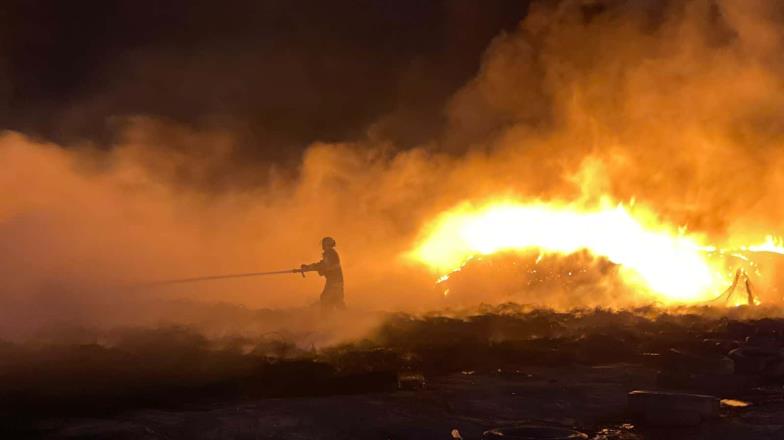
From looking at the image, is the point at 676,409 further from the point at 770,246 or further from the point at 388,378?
the point at 770,246

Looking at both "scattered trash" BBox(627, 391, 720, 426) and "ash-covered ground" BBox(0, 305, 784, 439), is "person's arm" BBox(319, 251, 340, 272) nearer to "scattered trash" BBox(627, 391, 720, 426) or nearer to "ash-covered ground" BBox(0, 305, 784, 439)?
"ash-covered ground" BBox(0, 305, 784, 439)

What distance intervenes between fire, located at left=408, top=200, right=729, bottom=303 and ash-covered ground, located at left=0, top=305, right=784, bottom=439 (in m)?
7.81

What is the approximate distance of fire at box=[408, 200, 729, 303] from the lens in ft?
90.6

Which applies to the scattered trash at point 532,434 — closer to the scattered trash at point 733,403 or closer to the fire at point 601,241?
the scattered trash at point 733,403

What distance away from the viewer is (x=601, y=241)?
28.0 m

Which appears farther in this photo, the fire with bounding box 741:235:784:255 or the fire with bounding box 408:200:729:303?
the fire with bounding box 741:235:784:255

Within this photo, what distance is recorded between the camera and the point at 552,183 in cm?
2845

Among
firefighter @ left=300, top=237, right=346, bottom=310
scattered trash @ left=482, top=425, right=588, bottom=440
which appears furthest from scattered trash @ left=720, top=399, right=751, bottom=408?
firefighter @ left=300, top=237, right=346, bottom=310

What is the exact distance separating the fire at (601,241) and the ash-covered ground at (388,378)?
7.81 m

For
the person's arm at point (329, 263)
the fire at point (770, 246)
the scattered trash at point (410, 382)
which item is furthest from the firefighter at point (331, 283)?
the fire at point (770, 246)

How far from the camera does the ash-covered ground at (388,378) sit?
1081 cm

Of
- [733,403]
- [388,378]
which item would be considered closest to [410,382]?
[388,378]

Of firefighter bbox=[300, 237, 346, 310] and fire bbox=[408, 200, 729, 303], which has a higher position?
fire bbox=[408, 200, 729, 303]

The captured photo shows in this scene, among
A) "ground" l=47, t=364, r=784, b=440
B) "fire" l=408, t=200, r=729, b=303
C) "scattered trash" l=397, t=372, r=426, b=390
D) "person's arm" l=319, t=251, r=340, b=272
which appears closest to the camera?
"ground" l=47, t=364, r=784, b=440
